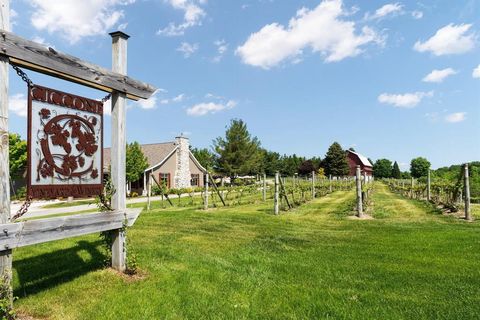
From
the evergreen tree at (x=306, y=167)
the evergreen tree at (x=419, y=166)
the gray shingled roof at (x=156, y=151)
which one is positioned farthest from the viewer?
the evergreen tree at (x=419, y=166)

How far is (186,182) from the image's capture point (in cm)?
3903

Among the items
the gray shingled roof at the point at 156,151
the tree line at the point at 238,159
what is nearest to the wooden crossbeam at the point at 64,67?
the tree line at the point at 238,159

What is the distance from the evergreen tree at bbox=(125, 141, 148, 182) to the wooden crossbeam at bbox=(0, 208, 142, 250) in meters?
27.1

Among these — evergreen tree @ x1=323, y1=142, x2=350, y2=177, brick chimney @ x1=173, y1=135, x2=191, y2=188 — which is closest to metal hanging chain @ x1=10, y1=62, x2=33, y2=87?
brick chimney @ x1=173, y1=135, x2=191, y2=188

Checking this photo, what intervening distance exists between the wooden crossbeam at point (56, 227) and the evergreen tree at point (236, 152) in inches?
1607

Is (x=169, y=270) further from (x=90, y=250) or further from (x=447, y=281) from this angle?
(x=447, y=281)

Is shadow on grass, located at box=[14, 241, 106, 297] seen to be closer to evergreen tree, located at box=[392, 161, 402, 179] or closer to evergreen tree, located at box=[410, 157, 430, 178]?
evergreen tree, located at box=[392, 161, 402, 179]

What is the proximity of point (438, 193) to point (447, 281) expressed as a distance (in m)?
14.3

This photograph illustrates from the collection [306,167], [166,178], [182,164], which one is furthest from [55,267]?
[306,167]

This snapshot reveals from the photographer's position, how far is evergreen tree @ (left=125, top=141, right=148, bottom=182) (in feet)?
102

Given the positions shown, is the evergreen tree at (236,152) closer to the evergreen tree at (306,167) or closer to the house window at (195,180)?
the house window at (195,180)

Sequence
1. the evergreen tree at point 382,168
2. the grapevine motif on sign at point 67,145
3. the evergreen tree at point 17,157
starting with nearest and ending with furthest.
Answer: the grapevine motif on sign at point 67,145, the evergreen tree at point 17,157, the evergreen tree at point 382,168

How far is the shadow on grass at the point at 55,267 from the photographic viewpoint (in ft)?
15.7

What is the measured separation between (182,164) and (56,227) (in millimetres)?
34488
